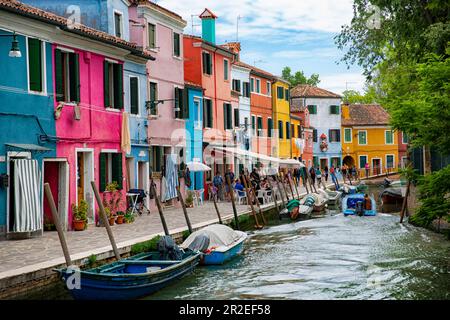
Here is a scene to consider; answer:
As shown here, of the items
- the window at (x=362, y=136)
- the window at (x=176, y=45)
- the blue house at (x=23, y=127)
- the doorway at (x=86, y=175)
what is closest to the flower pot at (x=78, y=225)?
the doorway at (x=86, y=175)

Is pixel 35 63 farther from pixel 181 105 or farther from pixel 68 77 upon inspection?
pixel 181 105

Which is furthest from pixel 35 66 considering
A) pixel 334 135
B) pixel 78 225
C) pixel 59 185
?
pixel 334 135

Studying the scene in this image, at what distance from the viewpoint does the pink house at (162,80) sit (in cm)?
2889

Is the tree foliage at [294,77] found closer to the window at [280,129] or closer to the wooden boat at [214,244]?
the window at [280,129]

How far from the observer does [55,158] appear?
819 inches

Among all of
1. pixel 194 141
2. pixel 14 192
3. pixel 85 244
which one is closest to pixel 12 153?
pixel 14 192

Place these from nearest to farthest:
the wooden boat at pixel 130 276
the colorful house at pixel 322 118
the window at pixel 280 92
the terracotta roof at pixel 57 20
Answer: the wooden boat at pixel 130 276 → the terracotta roof at pixel 57 20 → the window at pixel 280 92 → the colorful house at pixel 322 118

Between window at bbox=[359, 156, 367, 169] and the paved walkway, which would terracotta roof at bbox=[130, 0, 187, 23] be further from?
window at bbox=[359, 156, 367, 169]

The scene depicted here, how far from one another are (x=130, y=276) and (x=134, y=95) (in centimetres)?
1339

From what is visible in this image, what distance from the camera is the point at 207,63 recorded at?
37.9 meters

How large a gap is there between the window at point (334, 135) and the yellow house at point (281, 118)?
1686cm

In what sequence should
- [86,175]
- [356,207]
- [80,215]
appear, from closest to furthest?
[80,215] → [86,175] → [356,207]

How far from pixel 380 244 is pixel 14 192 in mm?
11952

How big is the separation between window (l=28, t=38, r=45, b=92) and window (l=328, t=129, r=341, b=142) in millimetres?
54705
